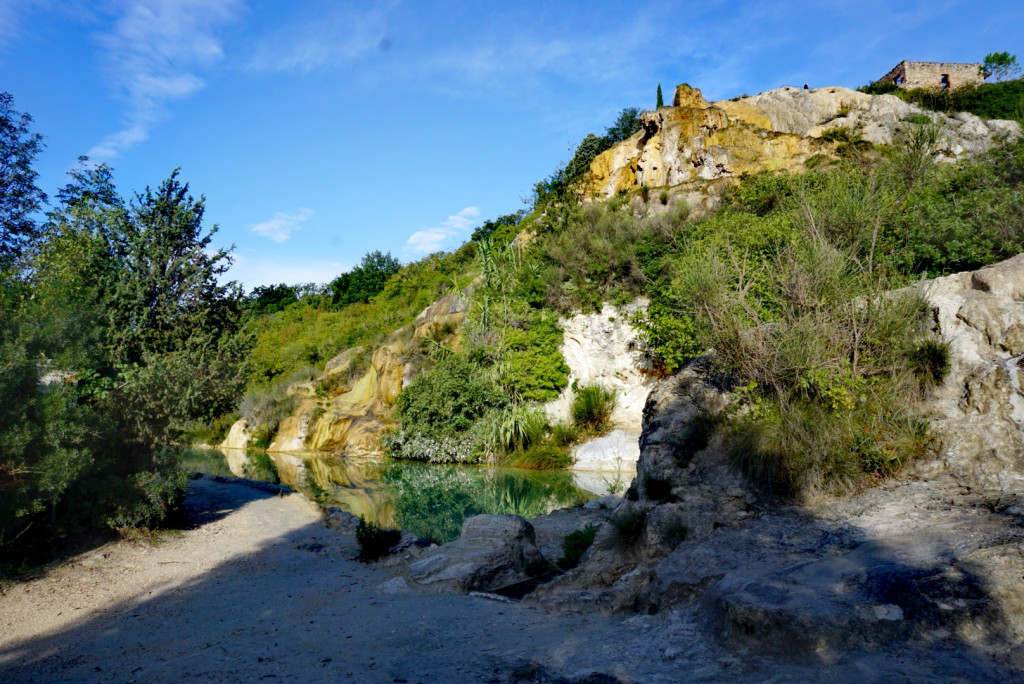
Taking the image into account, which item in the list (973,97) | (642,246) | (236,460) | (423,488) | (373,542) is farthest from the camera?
(973,97)

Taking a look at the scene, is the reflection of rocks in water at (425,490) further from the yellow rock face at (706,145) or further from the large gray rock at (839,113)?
the large gray rock at (839,113)

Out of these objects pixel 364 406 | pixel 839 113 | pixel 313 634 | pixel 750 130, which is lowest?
pixel 313 634

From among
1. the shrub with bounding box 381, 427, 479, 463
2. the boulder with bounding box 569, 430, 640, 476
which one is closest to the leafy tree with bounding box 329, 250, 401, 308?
the shrub with bounding box 381, 427, 479, 463

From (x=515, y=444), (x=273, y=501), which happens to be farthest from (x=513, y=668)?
(x=515, y=444)

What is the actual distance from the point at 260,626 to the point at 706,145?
27058 mm

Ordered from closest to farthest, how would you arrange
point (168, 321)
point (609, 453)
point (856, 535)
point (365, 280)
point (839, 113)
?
point (856, 535)
point (168, 321)
point (609, 453)
point (839, 113)
point (365, 280)

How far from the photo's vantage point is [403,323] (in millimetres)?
37406

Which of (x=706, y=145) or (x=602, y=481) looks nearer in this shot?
(x=602, y=481)

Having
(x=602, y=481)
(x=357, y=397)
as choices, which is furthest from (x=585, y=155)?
(x=602, y=481)

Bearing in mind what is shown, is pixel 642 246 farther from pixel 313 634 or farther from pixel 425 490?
pixel 313 634

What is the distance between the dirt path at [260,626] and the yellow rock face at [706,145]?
2342 cm

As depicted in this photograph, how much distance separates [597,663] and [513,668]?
56 centimetres

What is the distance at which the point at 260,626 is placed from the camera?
6215mm

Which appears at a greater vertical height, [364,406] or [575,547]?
[364,406]
